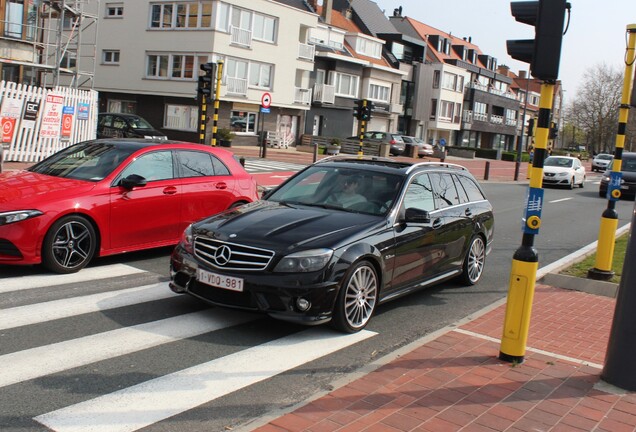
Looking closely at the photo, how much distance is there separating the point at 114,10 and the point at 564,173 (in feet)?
103

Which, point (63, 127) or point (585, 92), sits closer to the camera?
point (63, 127)

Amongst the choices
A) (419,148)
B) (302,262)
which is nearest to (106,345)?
(302,262)

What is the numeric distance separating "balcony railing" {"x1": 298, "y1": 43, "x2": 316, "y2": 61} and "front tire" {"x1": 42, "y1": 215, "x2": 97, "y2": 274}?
41288 millimetres

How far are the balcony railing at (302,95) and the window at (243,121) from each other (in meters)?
4.51

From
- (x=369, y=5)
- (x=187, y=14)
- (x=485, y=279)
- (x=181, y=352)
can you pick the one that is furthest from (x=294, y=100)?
(x=181, y=352)

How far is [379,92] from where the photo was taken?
59219 millimetres

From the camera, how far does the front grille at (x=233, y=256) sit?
5.88 metres

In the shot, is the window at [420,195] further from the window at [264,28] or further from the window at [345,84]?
the window at [345,84]

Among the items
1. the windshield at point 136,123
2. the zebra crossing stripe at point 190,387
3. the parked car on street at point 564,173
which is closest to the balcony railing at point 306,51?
the windshield at point 136,123

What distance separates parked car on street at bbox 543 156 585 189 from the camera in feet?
103

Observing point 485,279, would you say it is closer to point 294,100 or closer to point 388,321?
point 388,321

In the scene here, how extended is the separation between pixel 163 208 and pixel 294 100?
39.7 m

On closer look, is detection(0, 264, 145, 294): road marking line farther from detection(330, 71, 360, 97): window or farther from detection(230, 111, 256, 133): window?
detection(330, 71, 360, 97): window

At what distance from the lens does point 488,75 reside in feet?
283
